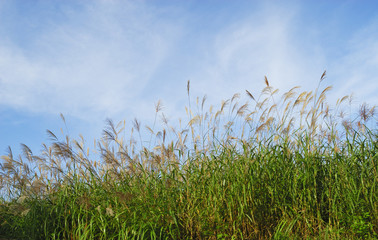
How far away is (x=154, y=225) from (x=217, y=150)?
152 cm

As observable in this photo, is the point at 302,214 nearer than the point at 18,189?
Yes

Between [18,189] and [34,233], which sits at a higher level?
[18,189]

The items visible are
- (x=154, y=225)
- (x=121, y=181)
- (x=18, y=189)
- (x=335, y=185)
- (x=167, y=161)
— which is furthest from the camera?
(x=18, y=189)

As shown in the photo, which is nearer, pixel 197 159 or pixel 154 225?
pixel 154 225

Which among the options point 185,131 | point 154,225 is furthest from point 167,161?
point 154,225

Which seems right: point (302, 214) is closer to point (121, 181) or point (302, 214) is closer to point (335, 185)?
point (335, 185)

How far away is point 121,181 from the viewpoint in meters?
→ 4.24

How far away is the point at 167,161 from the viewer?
4.51 metres

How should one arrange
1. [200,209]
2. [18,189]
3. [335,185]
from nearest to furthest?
[200,209]
[335,185]
[18,189]

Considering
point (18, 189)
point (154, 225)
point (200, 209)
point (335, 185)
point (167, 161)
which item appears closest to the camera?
point (154, 225)

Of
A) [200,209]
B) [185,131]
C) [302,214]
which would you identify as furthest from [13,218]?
[302,214]

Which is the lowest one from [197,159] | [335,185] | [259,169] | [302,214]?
[302,214]

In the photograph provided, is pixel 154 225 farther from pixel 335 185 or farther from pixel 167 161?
pixel 335 185

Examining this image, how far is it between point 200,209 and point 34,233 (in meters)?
1.78
